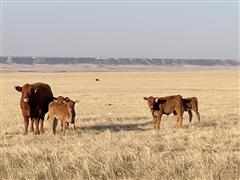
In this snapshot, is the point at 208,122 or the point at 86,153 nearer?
the point at 86,153

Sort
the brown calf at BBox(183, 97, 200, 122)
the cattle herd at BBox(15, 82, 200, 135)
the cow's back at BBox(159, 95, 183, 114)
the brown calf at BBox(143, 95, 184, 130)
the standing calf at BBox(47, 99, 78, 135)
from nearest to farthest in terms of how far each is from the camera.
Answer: the standing calf at BBox(47, 99, 78, 135) → the cattle herd at BBox(15, 82, 200, 135) → the brown calf at BBox(143, 95, 184, 130) → the cow's back at BBox(159, 95, 183, 114) → the brown calf at BBox(183, 97, 200, 122)

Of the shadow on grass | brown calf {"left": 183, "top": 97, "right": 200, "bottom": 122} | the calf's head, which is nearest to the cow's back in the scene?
the shadow on grass

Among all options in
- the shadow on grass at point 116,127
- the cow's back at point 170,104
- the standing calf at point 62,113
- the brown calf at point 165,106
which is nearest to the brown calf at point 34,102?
the standing calf at point 62,113

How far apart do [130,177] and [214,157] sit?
1806 mm

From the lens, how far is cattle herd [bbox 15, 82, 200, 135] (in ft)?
55.5

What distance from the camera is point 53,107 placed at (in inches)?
689

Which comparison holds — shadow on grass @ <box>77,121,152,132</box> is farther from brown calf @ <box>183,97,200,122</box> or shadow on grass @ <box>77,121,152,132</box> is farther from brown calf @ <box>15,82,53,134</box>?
brown calf @ <box>183,97,200,122</box>

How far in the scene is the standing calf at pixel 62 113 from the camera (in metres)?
16.5

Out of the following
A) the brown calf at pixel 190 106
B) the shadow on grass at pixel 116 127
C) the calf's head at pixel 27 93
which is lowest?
the shadow on grass at pixel 116 127

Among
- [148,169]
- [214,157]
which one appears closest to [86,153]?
[148,169]

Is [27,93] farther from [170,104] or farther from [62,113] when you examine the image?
[170,104]

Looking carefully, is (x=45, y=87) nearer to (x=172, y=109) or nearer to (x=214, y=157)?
(x=172, y=109)

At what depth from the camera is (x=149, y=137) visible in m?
14.0

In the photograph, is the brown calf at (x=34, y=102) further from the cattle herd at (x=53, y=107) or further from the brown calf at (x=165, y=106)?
the brown calf at (x=165, y=106)
